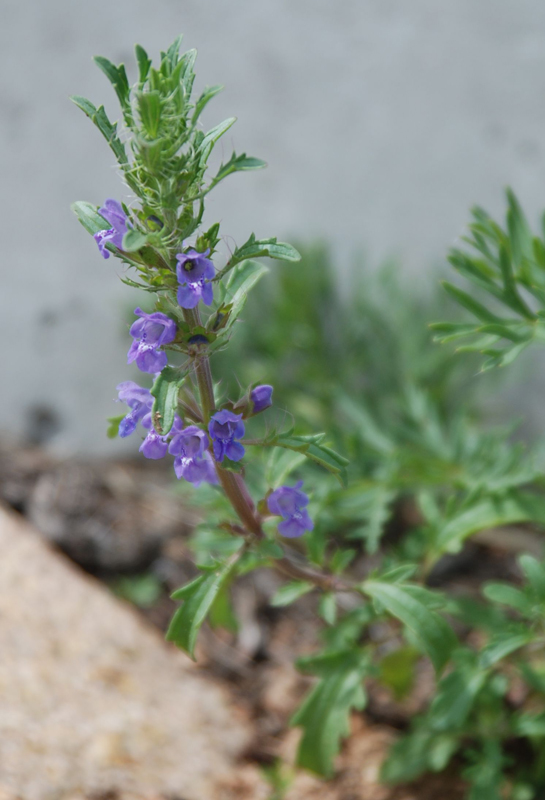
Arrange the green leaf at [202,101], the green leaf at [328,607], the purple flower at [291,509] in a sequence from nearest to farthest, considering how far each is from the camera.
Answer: the green leaf at [202,101], the purple flower at [291,509], the green leaf at [328,607]

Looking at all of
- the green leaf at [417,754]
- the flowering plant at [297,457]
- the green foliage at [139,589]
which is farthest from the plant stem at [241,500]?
the green foliage at [139,589]

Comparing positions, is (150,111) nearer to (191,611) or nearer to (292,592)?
(191,611)

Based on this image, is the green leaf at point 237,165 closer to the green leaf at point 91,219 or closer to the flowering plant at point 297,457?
the flowering plant at point 297,457

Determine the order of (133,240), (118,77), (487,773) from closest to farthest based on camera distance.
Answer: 1. (133,240)
2. (118,77)
3. (487,773)

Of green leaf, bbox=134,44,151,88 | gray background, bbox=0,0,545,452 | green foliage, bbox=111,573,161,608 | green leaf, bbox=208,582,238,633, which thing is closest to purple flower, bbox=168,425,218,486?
green leaf, bbox=134,44,151,88

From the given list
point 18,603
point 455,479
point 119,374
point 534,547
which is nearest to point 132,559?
point 18,603

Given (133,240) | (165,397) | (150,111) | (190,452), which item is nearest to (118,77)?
(150,111)
